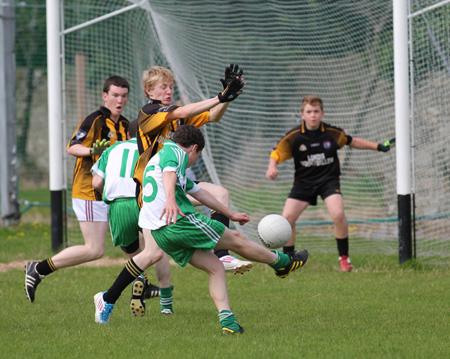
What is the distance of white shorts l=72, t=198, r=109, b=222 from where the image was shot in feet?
22.7

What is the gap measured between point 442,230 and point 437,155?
93cm

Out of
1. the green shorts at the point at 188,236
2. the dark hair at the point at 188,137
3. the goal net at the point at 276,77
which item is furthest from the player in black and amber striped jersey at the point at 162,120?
the goal net at the point at 276,77

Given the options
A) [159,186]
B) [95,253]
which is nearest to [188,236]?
[159,186]

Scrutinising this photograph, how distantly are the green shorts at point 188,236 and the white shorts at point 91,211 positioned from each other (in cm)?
189

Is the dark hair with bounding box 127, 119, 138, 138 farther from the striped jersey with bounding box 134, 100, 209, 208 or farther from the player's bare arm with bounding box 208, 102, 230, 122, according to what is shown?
the player's bare arm with bounding box 208, 102, 230, 122

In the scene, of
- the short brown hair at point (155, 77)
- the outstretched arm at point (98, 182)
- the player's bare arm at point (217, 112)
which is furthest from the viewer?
the outstretched arm at point (98, 182)

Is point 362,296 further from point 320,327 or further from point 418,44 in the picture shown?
point 418,44

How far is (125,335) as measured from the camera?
511 cm

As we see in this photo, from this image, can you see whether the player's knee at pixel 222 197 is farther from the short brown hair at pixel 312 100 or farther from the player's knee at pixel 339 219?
the short brown hair at pixel 312 100

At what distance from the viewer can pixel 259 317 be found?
19.4 ft

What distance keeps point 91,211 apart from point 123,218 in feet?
2.80

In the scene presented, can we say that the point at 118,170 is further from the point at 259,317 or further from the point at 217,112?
the point at 259,317

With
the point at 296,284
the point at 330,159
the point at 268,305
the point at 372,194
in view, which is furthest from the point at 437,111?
the point at 268,305

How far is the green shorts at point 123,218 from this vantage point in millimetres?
6125
